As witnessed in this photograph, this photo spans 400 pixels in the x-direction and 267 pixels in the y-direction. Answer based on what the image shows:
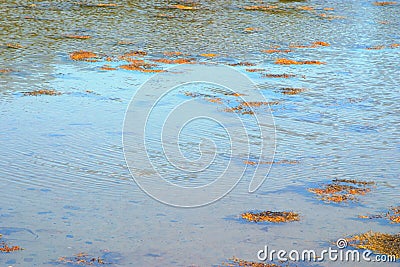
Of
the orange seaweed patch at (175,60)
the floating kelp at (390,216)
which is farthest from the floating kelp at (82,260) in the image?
the orange seaweed patch at (175,60)

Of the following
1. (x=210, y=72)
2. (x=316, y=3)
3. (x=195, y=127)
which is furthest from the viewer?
(x=316, y=3)

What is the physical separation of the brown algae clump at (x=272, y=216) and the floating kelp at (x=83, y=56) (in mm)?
12254

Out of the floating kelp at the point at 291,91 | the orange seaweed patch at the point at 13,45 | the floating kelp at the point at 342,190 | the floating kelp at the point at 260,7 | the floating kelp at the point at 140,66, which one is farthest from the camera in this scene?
the floating kelp at the point at 260,7

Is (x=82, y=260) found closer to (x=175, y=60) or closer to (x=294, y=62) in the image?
(x=175, y=60)

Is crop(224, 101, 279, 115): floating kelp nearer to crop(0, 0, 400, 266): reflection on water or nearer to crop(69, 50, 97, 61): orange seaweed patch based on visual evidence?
crop(0, 0, 400, 266): reflection on water

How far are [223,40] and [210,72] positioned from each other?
235 inches

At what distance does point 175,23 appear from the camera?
94.5ft

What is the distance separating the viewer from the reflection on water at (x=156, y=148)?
8453 millimetres

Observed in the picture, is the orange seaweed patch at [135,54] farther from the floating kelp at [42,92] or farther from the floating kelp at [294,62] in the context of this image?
the floating kelp at [42,92]

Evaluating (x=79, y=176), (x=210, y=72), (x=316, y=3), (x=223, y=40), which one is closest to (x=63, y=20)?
(x=223, y=40)

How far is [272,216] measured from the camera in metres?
9.15

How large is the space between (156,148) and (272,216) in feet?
11.4

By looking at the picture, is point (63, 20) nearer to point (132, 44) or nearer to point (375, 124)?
point (132, 44)

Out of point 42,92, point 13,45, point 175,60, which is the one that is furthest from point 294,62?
point 13,45
